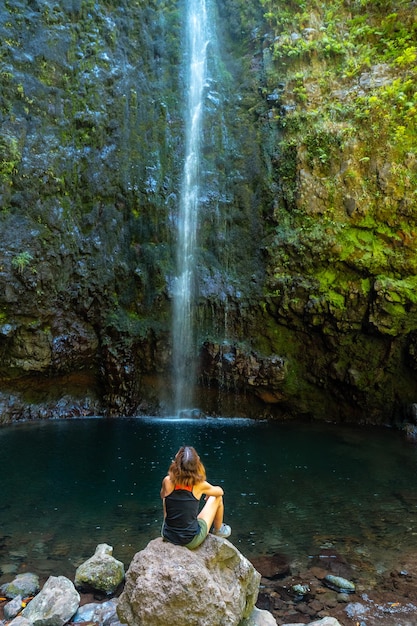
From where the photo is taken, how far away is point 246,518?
253 inches

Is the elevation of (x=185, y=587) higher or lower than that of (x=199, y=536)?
lower

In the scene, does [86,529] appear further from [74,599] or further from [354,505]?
[354,505]

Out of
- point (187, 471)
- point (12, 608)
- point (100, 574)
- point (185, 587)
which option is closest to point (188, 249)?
point (100, 574)

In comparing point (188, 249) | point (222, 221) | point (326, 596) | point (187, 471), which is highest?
point (222, 221)

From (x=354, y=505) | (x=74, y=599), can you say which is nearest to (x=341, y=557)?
(x=354, y=505)

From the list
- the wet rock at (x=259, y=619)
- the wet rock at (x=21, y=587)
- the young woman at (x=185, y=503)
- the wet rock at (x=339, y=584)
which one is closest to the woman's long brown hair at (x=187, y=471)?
the young woman at (x=185, y=503)

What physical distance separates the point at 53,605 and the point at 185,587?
1429 millimetres

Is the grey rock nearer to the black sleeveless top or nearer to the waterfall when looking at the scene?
the black sleeveless top

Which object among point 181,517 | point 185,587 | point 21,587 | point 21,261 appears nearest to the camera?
point 185,587

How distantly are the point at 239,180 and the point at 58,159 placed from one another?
20.7 ft

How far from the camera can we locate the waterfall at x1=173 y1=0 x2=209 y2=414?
15.5 metres

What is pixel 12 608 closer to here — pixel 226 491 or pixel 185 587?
pixel 185 587

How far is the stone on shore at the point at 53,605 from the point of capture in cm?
379

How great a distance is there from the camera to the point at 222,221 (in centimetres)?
1623
